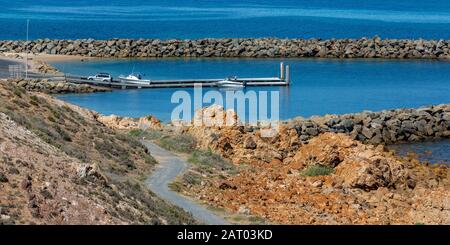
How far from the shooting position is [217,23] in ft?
493

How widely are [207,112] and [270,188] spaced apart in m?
9.73

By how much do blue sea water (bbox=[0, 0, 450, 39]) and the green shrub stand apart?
8813cm

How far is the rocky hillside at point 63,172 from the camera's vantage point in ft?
61.3

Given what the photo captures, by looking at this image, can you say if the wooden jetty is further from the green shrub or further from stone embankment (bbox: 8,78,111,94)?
the green shrub

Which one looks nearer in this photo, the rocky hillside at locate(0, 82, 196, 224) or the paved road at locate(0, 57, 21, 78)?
the rocky hillside at locate(0, 82, 196, 224)

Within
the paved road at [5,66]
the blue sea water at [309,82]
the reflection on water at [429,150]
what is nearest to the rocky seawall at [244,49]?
the blue sea water at [309,82]

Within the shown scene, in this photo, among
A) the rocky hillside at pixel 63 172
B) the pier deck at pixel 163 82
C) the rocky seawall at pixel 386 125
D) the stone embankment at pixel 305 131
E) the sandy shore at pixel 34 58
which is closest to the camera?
the rocky hillside at pixel 63 172

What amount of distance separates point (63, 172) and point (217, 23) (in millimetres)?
129763

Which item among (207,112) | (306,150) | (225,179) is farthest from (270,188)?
(207,112)

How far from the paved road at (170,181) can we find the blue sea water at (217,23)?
86.4m

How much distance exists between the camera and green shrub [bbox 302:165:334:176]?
1305 inches

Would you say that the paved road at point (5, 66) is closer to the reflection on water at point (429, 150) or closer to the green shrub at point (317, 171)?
the reflection on water at point (429, 150)

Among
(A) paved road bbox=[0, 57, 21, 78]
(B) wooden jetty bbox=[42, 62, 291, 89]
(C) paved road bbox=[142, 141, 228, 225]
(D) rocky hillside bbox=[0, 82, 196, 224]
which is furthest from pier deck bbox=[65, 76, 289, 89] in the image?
(D) rocky hillside bbox=[0, 82, 196, 224]
